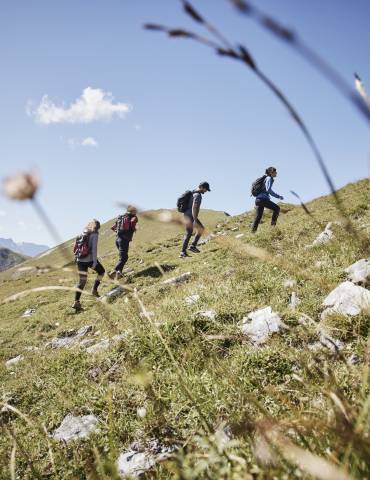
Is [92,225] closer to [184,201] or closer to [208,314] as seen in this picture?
[184,201]

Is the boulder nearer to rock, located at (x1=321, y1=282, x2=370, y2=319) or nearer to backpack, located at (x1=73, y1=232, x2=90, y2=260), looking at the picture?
backpack, located at (x1=73, y1=232, x2=90, y2=260)

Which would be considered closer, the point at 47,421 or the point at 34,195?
the point at 34,195

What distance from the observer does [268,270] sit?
28.7 ft

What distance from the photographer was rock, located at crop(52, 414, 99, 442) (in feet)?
15.0

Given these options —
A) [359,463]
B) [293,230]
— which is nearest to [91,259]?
[293,230]

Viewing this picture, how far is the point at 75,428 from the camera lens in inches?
188

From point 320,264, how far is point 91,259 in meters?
8.94

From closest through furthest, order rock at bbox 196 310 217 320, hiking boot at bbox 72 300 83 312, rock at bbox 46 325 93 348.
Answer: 1. rock at bbox 196 310 217 320
2. rock at bbox 46 325 93 348
3. hiking boot at bbox 72 300 83 312

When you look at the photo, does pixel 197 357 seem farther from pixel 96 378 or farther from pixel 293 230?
pixel 293 230

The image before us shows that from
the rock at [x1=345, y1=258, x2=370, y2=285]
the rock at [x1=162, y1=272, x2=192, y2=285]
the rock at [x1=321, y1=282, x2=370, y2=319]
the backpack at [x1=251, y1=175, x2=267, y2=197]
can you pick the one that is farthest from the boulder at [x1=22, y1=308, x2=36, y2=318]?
the rock at [x1=321, y1=282, x2=370, y2=319]

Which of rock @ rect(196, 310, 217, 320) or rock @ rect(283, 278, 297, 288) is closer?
rock @ rect(196, 310, 217, 320)

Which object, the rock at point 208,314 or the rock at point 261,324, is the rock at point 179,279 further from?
the rock at point 261,324

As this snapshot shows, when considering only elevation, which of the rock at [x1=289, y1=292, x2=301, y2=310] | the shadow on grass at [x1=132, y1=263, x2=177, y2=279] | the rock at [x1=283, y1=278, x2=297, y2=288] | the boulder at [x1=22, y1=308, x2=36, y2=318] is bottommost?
the boulder at [x1=22, y1=308, x2=36, y2=318]

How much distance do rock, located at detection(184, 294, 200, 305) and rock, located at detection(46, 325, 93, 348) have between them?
384cm
